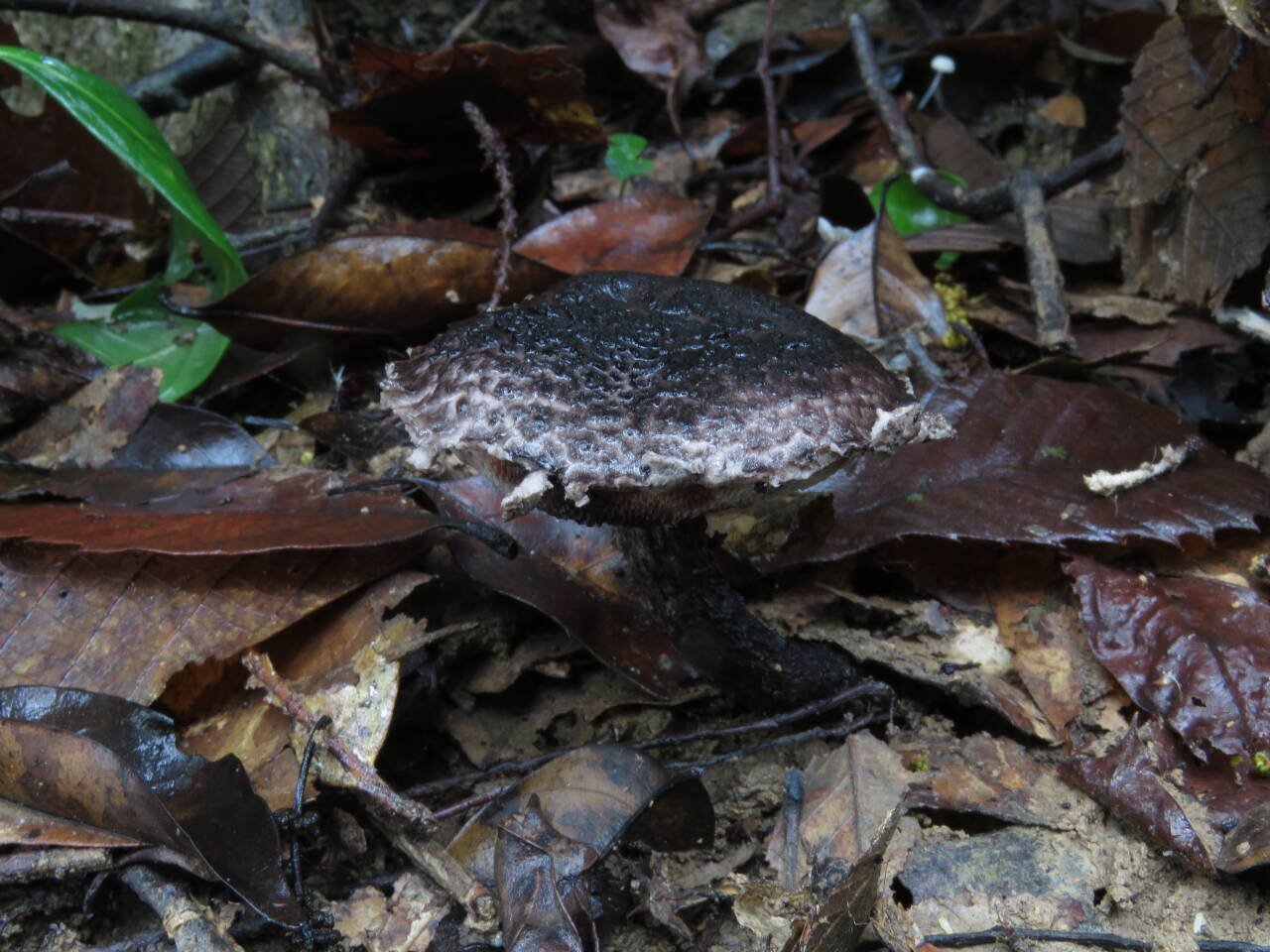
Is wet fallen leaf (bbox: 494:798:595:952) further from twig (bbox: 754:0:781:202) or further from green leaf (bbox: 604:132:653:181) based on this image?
twig (bbox: 754:0:781:202)

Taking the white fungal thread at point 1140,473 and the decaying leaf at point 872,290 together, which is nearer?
the white fungal thread at point 1140,473

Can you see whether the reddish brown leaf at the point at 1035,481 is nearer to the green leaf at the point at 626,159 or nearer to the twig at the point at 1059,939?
the twig at the point at 1059,939

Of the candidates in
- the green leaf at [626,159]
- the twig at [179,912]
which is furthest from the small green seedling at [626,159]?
the twig at [179,912]

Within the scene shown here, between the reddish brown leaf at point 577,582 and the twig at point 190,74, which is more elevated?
the twig at point 190,74

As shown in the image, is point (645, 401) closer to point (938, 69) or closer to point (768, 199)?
point (768, 199)

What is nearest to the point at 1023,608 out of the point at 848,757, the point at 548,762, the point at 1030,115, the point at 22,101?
the point at 848,757

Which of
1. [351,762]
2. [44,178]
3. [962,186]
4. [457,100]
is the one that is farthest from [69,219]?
[962,186]

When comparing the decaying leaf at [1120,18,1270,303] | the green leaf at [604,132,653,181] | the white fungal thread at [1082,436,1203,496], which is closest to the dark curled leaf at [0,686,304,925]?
the white fungal thread at [1082,436,1203,496]
